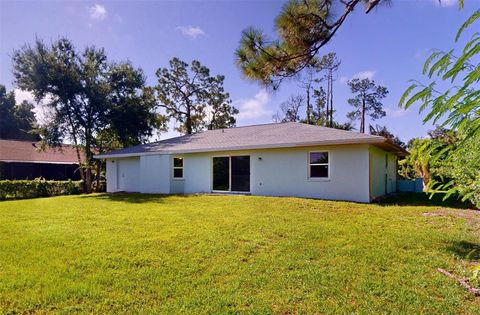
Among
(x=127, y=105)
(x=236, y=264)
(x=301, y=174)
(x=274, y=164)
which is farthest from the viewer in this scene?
(x=127, y=105)

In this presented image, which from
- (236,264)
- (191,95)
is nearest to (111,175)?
(191,95)

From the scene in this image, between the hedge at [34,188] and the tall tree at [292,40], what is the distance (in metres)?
17.9

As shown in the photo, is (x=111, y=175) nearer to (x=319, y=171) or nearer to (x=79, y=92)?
(x=79, y=92)

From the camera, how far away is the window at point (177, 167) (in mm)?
16891

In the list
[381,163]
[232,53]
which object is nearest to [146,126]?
[381,163]

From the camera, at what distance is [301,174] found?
1306 cm

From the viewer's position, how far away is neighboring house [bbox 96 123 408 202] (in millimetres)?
12102

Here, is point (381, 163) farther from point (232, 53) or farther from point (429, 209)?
point (232, 53)

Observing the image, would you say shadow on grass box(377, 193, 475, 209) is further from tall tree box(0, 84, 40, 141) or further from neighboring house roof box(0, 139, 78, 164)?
tall tree box(0, 84, 40, 141)

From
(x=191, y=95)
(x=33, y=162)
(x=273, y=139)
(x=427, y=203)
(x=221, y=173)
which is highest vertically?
(x=191, y=95)

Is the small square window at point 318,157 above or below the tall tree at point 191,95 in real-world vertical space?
below

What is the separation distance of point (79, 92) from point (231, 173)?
13486 millimetres

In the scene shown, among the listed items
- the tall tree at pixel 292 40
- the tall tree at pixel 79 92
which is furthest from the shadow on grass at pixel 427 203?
the tall tree at pixel 79 92

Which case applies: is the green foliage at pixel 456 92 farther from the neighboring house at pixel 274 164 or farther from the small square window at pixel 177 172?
the small square window at pixel 177 172
